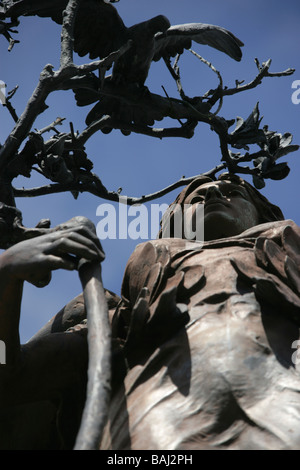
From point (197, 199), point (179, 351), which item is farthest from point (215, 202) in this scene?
point (179, 351)

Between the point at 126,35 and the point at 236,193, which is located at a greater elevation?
the point at 126,35

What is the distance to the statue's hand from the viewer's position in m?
5.11

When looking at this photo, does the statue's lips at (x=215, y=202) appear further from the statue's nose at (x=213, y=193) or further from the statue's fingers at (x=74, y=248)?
the statue's fingers at (x=74, y=248)

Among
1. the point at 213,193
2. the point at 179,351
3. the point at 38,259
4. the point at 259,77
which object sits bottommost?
the point at 179,351

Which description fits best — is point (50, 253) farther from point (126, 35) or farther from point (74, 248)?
point (126, 35)

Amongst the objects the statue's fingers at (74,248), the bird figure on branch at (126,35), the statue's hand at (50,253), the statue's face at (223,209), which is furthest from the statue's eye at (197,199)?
the statue's fingers at (74,248)

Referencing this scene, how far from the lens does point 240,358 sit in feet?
16.2

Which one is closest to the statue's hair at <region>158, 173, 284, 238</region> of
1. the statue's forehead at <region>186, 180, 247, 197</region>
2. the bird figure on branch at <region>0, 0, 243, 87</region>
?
the statue's forehead at <region>186, 180, 247, 197</region>

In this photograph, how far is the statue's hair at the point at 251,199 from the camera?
6.91m

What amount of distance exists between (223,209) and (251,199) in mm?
429

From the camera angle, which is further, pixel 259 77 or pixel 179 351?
pixel 259 77

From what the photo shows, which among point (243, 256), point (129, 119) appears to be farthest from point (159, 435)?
point (129, 119)

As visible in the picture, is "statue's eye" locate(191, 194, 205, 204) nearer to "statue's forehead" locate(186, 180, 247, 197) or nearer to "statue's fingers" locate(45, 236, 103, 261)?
"statue's forehead" locate(186, 180, 247, 197)

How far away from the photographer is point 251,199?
694 centimetres
